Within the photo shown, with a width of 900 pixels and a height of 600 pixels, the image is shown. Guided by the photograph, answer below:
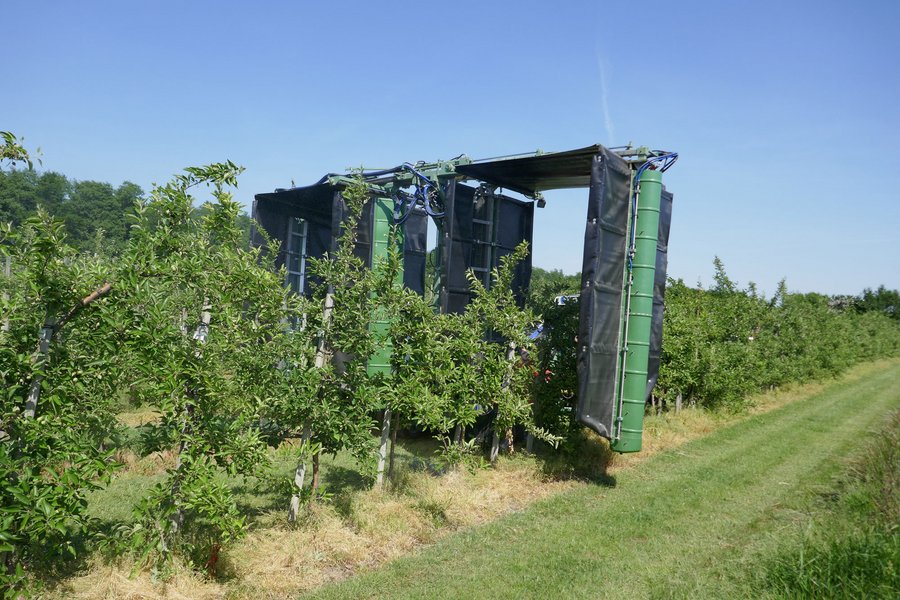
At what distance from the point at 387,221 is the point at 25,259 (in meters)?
6.82

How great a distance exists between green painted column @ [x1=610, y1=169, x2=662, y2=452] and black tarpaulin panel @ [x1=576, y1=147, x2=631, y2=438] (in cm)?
17

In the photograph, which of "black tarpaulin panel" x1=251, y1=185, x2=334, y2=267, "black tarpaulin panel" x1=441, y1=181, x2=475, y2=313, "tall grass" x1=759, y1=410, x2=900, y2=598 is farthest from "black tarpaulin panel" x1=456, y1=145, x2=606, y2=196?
"tall grass" x1=759, y1=410, x2=900, y2=598

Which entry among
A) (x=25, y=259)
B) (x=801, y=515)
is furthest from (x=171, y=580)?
(x=801, y=515)

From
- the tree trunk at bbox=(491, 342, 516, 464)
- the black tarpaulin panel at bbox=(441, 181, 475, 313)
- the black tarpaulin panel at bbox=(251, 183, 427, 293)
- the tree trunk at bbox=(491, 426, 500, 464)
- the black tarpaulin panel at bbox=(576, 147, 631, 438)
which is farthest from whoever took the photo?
the black tarpaulin panel at bbox=(251, 183, 427, 293)

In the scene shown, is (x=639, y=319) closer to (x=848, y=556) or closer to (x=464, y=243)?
(x=464, y=243)

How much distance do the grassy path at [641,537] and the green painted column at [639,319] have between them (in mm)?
817

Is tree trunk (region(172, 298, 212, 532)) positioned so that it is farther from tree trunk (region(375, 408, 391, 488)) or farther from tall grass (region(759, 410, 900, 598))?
tall grass (region(759, 410, 900, 598))

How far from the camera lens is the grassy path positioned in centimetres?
493

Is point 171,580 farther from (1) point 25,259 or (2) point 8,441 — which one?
(1) point 25,259

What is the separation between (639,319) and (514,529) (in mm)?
3162

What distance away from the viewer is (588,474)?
333 inches

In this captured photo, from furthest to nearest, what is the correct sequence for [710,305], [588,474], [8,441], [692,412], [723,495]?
[710,305]
[692,412]
[588,474]
[723,495]
[8,441]

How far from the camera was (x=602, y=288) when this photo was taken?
7.57 meters

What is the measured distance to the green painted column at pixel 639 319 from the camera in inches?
309
